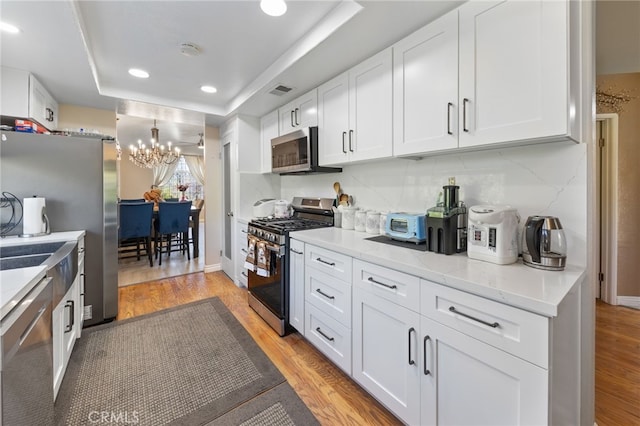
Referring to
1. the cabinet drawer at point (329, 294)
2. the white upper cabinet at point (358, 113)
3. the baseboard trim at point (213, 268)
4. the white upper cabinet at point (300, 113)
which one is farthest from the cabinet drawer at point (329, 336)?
the baseboard trim at point (213, 268)

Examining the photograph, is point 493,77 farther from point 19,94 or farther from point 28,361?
point 19,94

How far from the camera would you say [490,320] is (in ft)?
3.32

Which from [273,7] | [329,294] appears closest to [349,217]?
[329,294]

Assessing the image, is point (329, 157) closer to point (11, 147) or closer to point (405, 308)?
point (405, 308)

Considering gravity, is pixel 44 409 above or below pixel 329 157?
below

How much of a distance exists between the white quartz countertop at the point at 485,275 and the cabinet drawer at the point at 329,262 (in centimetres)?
7

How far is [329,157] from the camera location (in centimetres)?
242

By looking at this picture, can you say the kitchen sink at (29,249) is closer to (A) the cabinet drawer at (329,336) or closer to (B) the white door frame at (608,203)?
(A) the cabinet drawer at (329,336)

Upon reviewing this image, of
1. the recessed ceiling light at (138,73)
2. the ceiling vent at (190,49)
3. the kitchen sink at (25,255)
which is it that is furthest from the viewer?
the recessed ceiling light at (138,73)

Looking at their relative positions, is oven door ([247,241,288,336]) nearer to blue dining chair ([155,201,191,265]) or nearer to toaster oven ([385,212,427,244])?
toaster oven ([385,212,427,244])

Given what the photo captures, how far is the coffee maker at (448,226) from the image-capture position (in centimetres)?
149

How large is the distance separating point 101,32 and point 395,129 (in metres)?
2.19

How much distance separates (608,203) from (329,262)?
10.3 feet

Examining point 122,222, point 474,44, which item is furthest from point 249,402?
point 122,222
